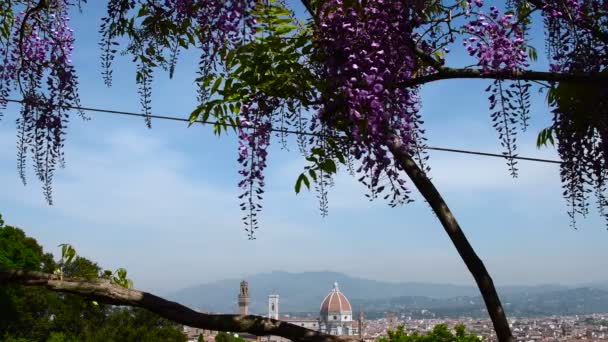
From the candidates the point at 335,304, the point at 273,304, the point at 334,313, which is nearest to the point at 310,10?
the point at 334,313

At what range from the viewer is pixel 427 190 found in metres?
2.88

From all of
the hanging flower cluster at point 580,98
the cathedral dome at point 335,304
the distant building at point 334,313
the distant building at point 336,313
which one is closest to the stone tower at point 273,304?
the distant building at point 334,313

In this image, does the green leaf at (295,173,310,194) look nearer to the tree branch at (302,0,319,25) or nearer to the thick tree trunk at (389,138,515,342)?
the thick tree trunk at (389,138,515,342)

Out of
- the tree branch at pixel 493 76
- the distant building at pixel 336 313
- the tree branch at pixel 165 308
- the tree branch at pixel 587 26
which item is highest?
the tree branch at pixel 587 26

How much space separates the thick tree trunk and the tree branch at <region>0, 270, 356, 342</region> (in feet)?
2.22

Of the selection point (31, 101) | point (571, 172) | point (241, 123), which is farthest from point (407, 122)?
point (31, 101)

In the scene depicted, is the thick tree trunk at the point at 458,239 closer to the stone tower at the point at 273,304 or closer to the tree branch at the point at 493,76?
the tree branch at the point at 493,76

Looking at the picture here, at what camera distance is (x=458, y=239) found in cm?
279

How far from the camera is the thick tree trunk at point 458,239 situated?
2.67 m

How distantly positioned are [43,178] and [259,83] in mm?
1706

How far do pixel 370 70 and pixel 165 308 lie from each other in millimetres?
1164

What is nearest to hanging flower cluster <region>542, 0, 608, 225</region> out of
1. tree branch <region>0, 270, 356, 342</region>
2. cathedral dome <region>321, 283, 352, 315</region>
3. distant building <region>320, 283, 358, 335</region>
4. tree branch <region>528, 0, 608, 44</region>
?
tree branch <region>528, 0, 608, 44</region>

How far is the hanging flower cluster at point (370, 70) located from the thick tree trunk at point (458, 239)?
13 centimetres

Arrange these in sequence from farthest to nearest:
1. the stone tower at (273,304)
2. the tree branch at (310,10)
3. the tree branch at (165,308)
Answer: the stone tower at (273,304) < the tree branch at (310,10) < the tree branch at (165,308)
